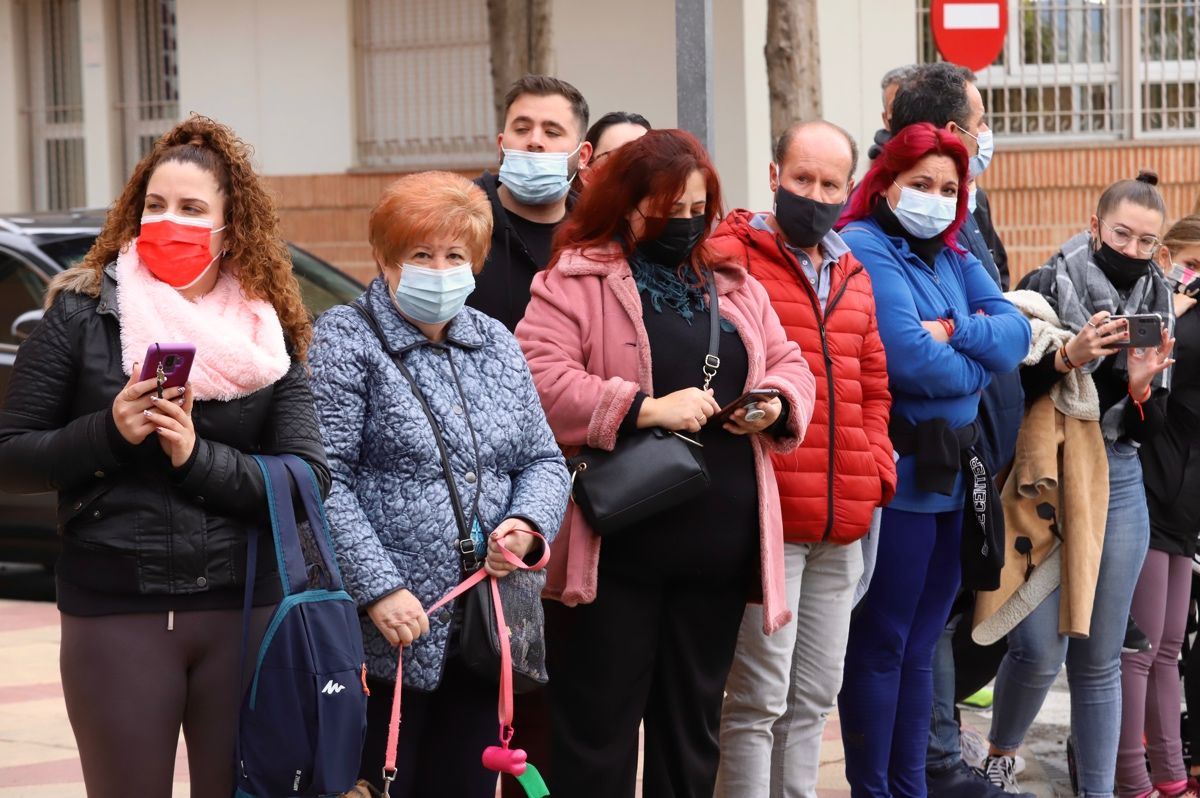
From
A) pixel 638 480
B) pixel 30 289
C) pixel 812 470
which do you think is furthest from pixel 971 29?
pixel 30 289

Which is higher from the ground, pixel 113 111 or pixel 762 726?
pixel 113 111

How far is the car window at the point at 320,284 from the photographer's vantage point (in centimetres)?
852

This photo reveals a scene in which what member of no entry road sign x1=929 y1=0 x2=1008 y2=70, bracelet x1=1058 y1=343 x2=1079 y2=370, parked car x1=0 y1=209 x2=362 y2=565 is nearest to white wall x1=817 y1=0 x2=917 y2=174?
no entry road sign x1=929 y1=0 x2=1008 y2=70

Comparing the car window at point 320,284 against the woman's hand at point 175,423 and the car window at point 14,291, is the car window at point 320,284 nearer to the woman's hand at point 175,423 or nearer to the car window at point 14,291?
the car window at point 14,291

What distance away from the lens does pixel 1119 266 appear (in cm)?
534

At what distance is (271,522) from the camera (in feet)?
11.0

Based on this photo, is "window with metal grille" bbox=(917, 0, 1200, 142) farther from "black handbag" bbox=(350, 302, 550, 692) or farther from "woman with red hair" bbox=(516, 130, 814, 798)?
"black handbag" bbox=(350, 302, 550, 692)

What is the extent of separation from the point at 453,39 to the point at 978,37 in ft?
26.1

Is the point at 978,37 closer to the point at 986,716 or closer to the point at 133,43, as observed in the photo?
the point at 986,716

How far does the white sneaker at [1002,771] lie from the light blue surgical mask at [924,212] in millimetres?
1758

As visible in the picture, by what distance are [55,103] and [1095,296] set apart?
1372 centimetres

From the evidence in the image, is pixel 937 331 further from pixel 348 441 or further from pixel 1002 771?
pixel 348 441

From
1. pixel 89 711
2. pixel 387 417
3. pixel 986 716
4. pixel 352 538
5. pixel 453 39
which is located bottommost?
pixel 986 716

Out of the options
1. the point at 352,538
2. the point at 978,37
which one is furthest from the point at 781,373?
the point at 978,37
